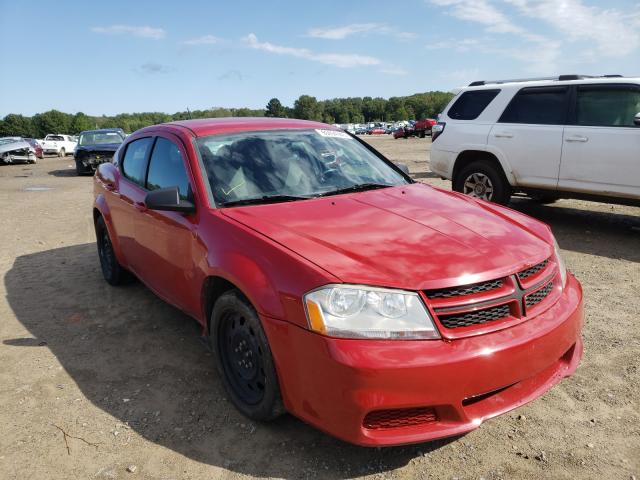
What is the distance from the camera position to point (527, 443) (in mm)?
2588

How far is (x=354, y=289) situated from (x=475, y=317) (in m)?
0.57

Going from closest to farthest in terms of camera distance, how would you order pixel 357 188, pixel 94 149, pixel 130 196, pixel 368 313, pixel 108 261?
pixel 368 313
pixel 357 188
pixel 130 196
pixel 108 261
pixel 94 149

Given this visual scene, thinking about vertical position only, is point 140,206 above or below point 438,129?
below

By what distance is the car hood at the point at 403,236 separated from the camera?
2.32 meters

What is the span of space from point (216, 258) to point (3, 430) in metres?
1.56

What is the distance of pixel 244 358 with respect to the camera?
284 cm

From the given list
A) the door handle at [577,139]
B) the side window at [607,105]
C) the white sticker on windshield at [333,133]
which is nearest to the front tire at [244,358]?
the white sticker on windshield at [333,133]

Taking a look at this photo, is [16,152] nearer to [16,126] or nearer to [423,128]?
[423,128]

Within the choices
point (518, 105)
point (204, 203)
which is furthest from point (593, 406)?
point (518, 105)

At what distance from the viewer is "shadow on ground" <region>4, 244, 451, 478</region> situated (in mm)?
2535

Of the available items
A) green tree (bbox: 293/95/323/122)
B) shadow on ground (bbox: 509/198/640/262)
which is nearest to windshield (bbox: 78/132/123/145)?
shadow on ground (bbox: 509/198/640/262)

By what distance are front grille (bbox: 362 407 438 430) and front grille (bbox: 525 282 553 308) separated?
741 millimetres

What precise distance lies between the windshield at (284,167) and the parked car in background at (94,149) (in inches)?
593

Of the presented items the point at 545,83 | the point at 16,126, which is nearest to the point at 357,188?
the point at 545,83
